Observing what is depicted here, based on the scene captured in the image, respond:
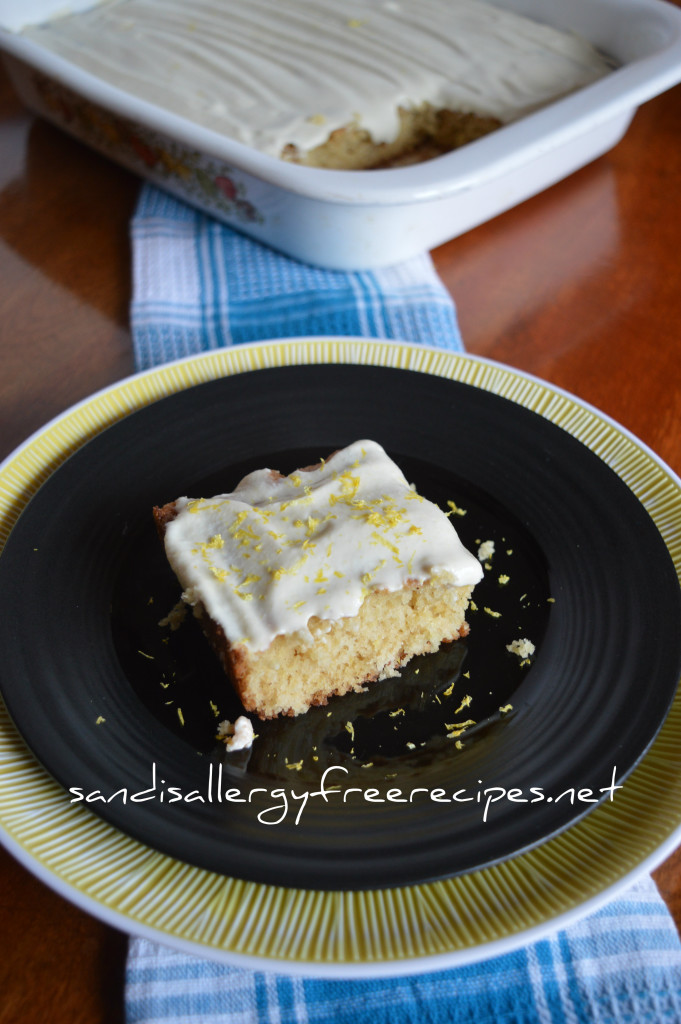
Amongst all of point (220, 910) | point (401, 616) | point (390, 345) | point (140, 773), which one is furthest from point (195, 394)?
point (220, 910)

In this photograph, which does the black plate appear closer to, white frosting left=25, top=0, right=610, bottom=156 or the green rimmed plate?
the green rimmed plate

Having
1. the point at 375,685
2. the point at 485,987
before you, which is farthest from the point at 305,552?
the point at 485,987

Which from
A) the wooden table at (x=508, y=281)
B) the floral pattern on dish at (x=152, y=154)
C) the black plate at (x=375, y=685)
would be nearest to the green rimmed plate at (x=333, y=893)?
the black plate at (x=375, y=685)

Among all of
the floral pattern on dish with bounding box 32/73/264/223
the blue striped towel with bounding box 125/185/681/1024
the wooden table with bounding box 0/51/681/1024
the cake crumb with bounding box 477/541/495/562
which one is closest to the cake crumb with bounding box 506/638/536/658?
the cake crumb with bounding box 477/541/495/562

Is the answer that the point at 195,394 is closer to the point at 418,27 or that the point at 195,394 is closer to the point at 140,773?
the point at 140,773

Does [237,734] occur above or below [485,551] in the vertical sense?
below

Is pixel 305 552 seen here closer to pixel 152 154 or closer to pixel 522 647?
pixel 522 647
